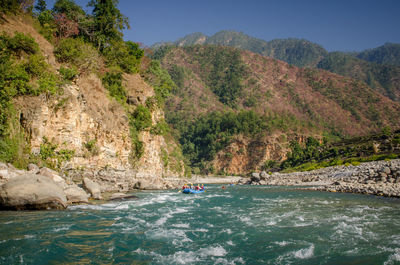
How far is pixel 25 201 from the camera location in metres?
12.8

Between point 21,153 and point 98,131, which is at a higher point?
point 98,131

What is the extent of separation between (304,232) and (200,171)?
82.7m

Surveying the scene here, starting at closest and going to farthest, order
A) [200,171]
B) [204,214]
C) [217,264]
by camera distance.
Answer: [217,264]
[204,214]
[200,171]

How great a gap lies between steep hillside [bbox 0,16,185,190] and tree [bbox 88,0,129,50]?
11.5 ft

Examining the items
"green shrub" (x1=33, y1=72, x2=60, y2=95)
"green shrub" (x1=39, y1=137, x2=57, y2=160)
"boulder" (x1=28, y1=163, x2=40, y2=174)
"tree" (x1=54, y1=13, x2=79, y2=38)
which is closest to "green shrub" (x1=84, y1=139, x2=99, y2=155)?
"green shrub" (x1=39, y1=137, x2=57, y2=160)

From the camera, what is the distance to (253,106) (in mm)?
118688

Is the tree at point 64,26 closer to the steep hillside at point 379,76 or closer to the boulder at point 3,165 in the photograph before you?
the boulder at point 3,165

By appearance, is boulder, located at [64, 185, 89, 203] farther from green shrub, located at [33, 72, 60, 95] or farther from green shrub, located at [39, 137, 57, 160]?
green shrub, located at [33, 72, 60, 95]

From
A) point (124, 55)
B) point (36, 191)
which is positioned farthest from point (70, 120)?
point (124, 55)

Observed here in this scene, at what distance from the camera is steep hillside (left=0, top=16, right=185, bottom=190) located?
63.2ft

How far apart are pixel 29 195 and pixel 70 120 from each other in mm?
11745

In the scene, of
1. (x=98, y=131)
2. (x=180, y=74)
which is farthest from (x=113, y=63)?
(x=180, y=74)

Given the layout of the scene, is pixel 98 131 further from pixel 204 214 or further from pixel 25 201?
pixel 204 214

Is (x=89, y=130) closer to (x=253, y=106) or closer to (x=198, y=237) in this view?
(x=198, y=237)
